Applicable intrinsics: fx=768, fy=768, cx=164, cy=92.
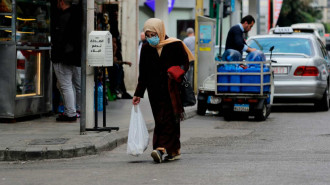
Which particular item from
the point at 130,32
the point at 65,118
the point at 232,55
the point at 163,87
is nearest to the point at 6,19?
the point at 65,118

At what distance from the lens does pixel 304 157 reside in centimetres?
842

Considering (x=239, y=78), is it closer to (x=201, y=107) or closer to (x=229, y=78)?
(x=229, y=78)

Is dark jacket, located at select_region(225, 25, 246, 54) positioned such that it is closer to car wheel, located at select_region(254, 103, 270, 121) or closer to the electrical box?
car wheel, located at select_region(254, 103, 270, 121)

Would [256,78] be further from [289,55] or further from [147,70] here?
[147,70]

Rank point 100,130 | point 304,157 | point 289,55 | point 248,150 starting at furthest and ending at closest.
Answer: point 289,55 < point 100,130 < point 248,150 < point 304,157

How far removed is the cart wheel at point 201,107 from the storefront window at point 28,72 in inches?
132

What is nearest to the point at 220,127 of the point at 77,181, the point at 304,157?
the point at 304,157

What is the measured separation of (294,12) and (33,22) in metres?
59.4

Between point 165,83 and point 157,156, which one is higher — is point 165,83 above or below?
above

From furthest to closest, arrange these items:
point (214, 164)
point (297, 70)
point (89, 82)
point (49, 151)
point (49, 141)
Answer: point (297, 70), point (89, 82), point (49, 141), point (49, 151), point (214, 164)

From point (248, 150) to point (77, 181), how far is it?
2.86 metres

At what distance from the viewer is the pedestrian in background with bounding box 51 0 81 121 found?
11797 millimetres

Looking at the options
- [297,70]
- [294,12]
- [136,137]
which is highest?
[294,12]

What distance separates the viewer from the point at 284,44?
15.7m
